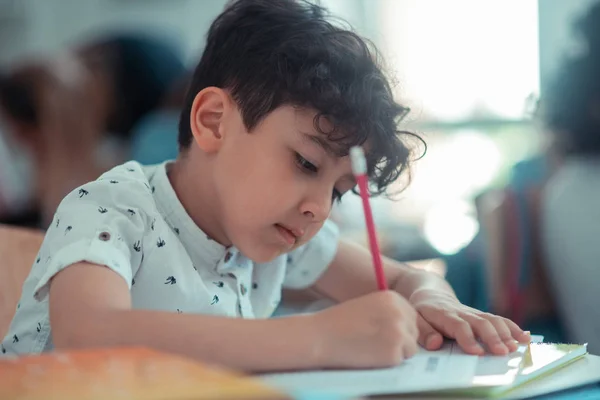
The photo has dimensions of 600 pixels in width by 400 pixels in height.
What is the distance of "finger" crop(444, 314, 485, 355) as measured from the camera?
30.2 inches

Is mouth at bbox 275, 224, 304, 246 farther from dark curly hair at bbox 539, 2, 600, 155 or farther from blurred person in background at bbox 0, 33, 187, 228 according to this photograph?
blurred person in background at bbox 0, 33, 187, 228

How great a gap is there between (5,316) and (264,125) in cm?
44

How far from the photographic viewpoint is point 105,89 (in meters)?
3.63

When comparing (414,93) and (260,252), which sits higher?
(260,252)

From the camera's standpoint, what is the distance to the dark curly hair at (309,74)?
0.89 metres

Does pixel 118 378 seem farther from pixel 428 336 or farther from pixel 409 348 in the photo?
pixel 428 336

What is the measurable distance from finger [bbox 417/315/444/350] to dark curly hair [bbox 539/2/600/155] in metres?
1.28

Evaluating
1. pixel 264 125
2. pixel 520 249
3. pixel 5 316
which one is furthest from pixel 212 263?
pixel 520 249

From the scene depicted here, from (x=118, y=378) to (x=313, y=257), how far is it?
72 centimetres

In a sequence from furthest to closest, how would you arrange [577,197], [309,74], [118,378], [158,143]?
1. [158,143]
2. [577,197]
3. [309,74]
4. [118,378]

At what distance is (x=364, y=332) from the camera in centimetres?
65

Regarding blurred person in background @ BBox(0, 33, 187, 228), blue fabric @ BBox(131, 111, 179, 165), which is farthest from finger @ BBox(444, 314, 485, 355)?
blurred person in background @ BBox(0, 33, 187, 228)

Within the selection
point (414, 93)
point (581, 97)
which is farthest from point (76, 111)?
point (581, 97)

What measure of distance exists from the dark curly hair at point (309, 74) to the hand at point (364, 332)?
0.85 feet
